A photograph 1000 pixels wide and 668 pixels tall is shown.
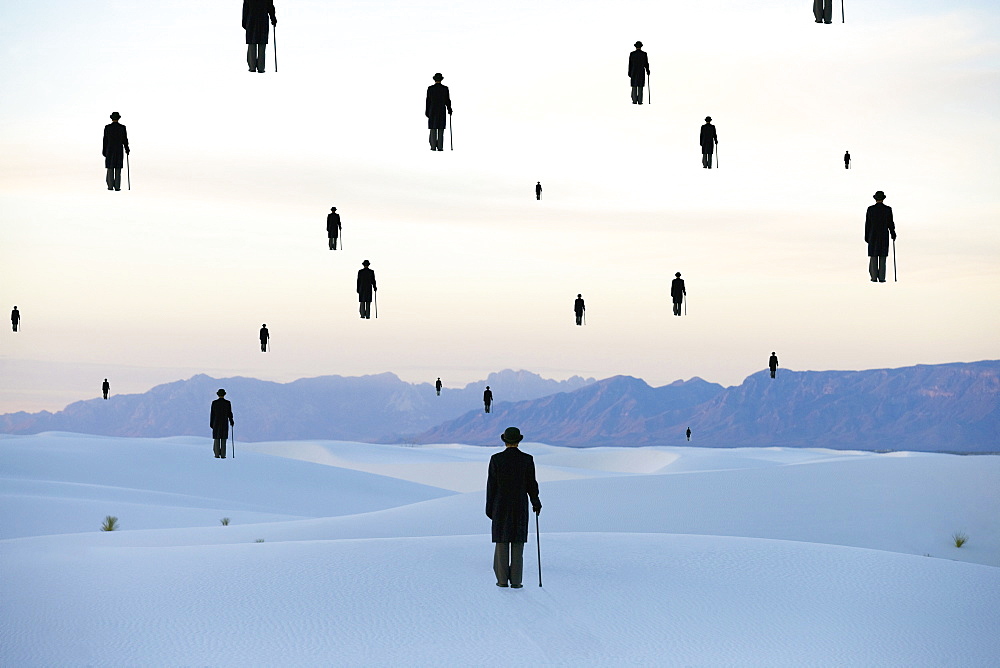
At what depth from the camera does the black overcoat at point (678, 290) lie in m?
28.1

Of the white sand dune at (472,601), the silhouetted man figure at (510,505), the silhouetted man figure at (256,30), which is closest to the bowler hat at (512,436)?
the silhouetted man figure at (510,505)

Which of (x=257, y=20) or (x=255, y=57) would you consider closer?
(x=257, y=20)

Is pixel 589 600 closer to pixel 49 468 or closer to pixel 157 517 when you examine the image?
pixel 157 517

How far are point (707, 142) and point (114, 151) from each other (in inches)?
480

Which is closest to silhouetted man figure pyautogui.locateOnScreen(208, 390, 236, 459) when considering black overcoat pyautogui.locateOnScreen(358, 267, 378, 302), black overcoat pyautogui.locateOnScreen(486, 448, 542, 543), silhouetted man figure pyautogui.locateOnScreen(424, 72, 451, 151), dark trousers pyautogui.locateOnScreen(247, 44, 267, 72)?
black overcoat pyautogui.locateOnScreen(358, 267, 378, 302)

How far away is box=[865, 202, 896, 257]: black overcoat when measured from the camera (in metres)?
18.8

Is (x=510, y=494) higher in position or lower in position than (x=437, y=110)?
lower

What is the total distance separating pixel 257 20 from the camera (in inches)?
621

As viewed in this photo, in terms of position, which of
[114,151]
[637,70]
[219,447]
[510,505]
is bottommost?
[219,447]

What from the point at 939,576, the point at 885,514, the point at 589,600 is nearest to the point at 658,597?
the point at 589,600

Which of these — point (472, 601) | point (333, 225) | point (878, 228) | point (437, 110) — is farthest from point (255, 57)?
point (878, 228)

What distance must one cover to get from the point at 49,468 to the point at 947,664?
31.6 metres

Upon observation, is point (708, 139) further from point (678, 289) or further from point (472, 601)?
point (472, 601)

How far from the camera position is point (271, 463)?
41.2 meters
